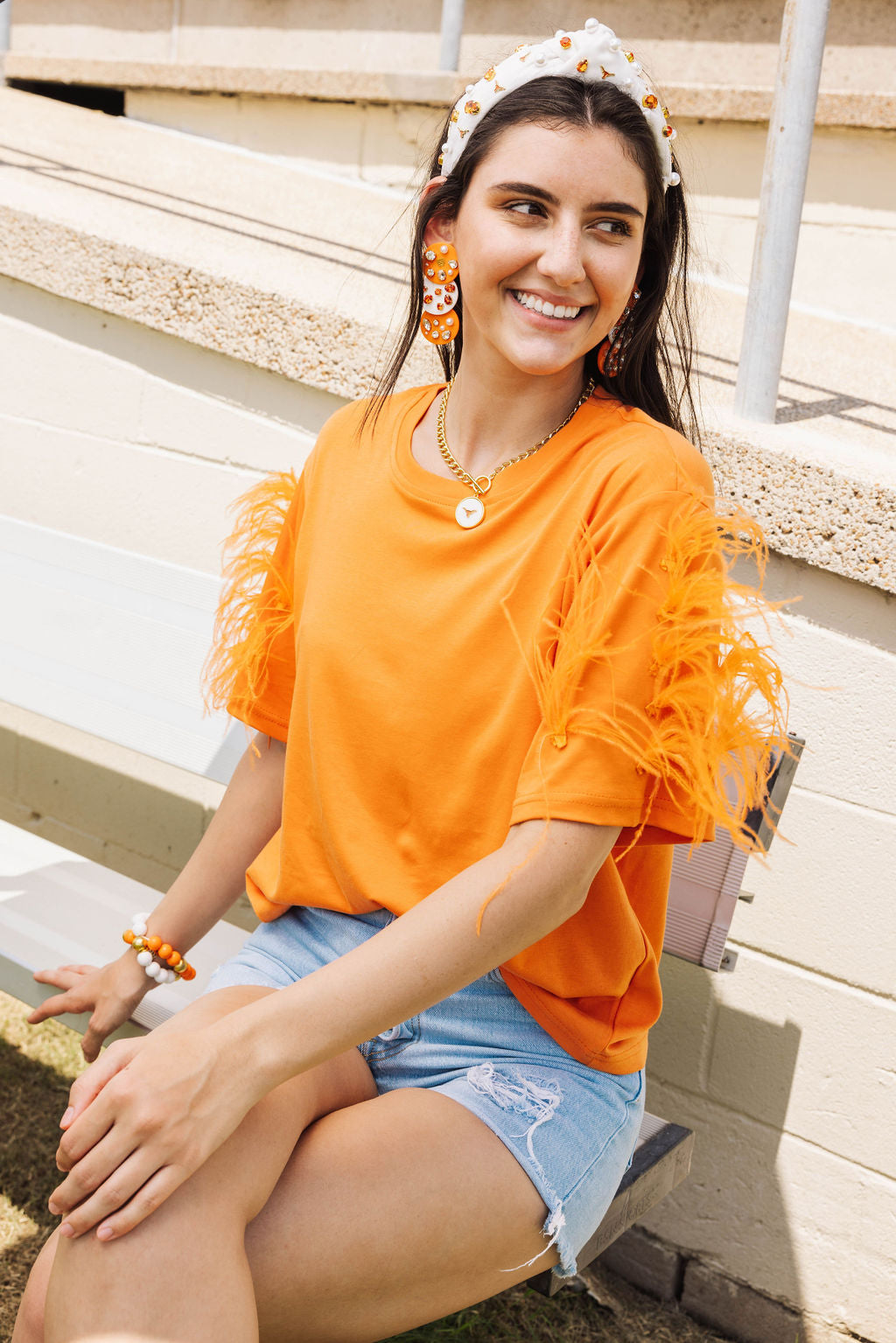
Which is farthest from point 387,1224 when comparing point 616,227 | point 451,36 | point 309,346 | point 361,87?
point 361,87

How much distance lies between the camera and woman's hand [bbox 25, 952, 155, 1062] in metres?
1.63

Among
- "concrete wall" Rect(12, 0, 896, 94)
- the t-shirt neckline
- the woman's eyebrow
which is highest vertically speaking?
"concrete wall" Rect(12, 0, 896, 94)

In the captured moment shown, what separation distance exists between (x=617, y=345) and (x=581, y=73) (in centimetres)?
30

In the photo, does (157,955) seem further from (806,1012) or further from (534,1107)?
(806,1012)

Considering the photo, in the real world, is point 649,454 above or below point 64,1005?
above

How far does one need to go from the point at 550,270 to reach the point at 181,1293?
104cm

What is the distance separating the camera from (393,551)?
55.5 inches

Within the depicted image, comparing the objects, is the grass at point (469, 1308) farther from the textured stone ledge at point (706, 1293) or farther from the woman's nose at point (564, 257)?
the woman's nose at point (564, 257)

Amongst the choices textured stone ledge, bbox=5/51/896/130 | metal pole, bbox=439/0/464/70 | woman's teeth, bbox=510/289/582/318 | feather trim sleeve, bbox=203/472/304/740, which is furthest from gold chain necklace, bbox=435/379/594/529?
metal pole, bbox=439/0/464/70

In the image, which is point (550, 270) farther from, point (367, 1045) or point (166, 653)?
point (166, 653)

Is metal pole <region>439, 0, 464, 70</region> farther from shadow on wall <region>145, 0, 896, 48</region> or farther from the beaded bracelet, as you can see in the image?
the beaded bracelet

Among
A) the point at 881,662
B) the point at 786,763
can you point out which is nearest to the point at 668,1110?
the point at 786,763

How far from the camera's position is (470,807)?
1.35 meters

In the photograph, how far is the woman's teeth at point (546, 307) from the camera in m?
1.32
